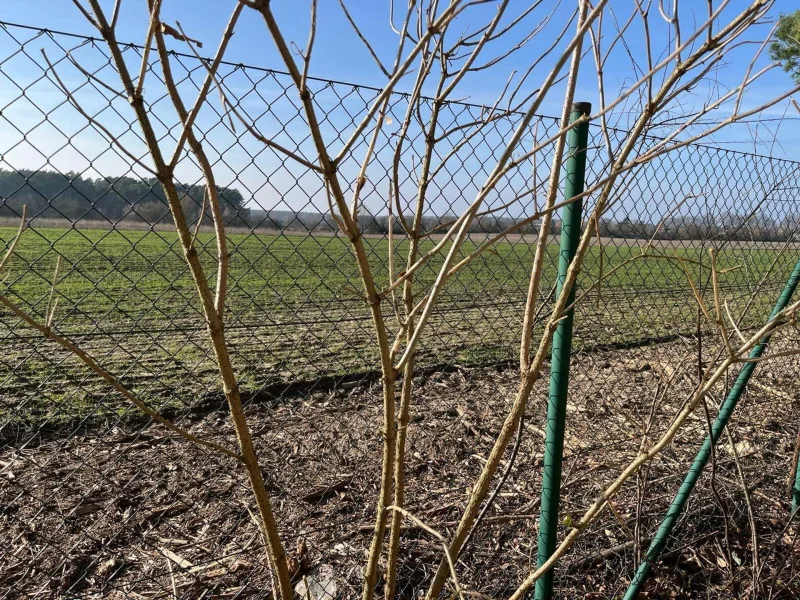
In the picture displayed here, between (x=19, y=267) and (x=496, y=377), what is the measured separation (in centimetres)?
1280

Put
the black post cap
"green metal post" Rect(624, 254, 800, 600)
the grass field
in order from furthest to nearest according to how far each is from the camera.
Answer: the grass field → "green metal post" Rect(624, 254, 800, 600) → the black post cap

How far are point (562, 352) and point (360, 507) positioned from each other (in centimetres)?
139

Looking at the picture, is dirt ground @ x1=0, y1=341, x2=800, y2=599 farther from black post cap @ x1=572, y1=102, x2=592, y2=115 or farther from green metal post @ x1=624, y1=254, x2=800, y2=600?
black post cap @ x1=572, y1=102, x2=592, y2=115

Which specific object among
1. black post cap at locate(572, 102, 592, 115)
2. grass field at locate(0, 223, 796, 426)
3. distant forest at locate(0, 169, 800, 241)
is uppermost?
black post cap at locate(572, 102, 592, 115)

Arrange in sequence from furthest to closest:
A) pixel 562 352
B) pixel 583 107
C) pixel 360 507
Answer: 1. pixel 360 507
2. pixel 562 352
3. pixel 583 107

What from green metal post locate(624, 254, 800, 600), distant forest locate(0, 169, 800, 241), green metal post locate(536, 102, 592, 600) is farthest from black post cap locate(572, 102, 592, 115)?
green metal post locate(624, 254, 800, 600)

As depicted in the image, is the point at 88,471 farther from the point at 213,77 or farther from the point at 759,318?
the point at 759,318

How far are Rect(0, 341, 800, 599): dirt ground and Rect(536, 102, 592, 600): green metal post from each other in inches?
8.3

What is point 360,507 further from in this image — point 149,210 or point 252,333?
point 252,333

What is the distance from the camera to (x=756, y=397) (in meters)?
4.20

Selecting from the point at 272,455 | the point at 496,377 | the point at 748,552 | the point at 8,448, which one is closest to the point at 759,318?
the point at 496,377

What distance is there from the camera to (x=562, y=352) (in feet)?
5.30

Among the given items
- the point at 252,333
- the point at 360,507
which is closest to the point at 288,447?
the point at 360,507

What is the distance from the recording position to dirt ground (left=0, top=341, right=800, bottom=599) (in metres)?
2.08
